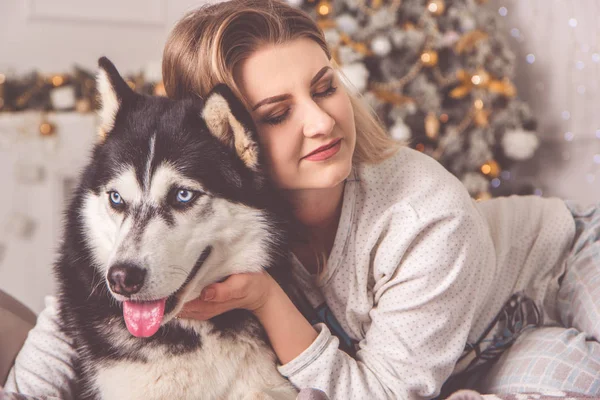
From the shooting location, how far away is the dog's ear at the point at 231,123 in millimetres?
1208

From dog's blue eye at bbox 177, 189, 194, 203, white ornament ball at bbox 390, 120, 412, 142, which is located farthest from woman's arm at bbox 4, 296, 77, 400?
white ornament ball at bbox 390, 120, 412, 142

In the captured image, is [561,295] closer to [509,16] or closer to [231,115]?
[231,115]

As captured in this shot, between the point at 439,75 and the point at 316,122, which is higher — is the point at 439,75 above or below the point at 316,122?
below

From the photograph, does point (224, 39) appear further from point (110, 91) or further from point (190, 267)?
point (190, 267)

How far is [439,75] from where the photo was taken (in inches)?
134

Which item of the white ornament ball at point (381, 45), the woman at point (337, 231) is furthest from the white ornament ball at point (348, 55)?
the woman at point (337, 231)

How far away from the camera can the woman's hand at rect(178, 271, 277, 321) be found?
1254mm

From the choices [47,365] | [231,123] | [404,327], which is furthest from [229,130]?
[47,365]

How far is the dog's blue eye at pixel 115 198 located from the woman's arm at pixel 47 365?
43 cm

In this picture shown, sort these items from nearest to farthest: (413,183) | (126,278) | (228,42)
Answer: (126,278) < (228,42) < (413,183)

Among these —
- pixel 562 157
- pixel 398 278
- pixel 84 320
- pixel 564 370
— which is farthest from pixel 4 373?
pixel 562 157

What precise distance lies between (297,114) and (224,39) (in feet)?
0.83

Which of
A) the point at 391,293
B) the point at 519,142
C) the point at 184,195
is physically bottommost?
the point at 519,142

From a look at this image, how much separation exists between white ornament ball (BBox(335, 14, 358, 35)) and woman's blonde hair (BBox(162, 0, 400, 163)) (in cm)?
176
